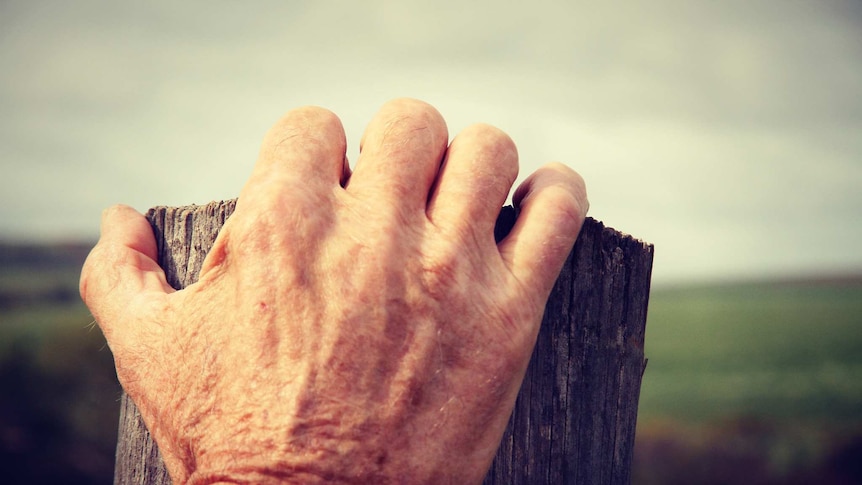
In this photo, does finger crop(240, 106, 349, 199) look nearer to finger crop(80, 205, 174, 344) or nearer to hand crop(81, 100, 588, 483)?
hand crop(81, 100, 588, 483)

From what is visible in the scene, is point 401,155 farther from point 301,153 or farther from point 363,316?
point 363,316

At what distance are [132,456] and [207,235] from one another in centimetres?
74

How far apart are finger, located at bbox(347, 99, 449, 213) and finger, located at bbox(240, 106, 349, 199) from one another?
7 cm

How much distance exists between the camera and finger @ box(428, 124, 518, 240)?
150 cm

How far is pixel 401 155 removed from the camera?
1521 millimetres

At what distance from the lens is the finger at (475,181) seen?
150cm

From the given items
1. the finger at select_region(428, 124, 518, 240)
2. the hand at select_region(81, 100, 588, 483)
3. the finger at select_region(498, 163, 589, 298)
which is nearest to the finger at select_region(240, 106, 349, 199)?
the hand at select_region(81, 100, 588, 483)

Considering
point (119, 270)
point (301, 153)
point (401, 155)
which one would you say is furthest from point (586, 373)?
point (119, 270)

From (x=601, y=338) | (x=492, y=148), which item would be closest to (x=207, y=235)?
(x=492, y=148)

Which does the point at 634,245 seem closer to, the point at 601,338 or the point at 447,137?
the point at 601,338

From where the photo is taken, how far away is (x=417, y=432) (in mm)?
1357

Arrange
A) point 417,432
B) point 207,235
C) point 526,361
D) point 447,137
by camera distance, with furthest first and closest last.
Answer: point 207,235
point 447,137
point 526,361
point 417,432

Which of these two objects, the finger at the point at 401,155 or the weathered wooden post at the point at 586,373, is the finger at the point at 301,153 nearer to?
the finger at the point at 401,155

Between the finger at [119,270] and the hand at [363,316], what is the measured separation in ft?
0.63
